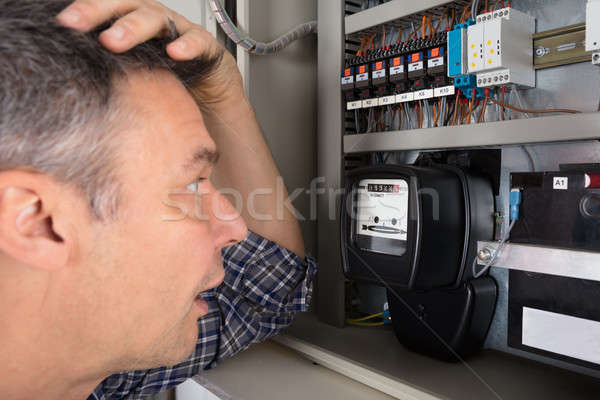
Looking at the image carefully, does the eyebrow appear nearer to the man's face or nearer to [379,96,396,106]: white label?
the man's face

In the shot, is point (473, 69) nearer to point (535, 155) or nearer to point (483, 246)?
point (535, 155)

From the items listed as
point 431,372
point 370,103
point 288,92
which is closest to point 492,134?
point 370,103

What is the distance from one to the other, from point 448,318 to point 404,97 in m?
0.57

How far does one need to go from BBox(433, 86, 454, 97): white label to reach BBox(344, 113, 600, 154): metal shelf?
93 mm

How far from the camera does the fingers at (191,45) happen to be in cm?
73

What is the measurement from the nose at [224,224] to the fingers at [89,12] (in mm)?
343

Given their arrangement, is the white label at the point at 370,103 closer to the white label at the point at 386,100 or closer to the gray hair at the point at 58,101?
the white label at the point at 386,100

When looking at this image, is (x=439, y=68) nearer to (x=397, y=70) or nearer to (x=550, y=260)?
(x=397, y=70)

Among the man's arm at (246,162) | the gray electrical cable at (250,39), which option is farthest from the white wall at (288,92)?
the man's arm at (246,162)

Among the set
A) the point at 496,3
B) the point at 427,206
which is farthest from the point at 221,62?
the point at 496,3

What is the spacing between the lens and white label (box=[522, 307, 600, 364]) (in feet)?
2.98

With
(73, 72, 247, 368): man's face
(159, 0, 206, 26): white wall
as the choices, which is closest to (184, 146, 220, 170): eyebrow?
(73, 72, 247, 368): man's face

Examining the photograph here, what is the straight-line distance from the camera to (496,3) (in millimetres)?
1145

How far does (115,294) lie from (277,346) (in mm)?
696
